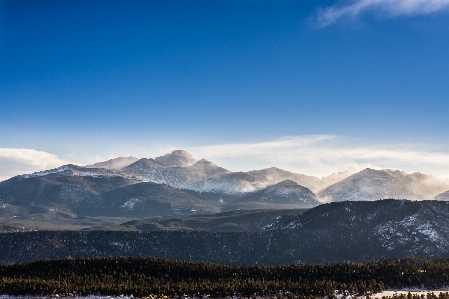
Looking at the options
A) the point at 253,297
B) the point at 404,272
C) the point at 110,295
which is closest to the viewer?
the point at 253,297

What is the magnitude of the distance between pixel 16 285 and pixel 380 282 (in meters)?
147

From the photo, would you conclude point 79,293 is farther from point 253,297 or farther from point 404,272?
point 404,272

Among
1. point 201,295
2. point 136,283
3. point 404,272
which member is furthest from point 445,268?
point 136,283

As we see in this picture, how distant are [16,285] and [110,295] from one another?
40.2m

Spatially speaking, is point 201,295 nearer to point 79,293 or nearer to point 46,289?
point 79,293

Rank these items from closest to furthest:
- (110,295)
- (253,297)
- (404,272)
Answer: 1. (253,297)
2. (110,295)
3. (404,272)

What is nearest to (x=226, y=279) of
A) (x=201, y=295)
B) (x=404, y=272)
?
(x=201, y=295)

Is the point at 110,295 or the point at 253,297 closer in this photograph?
the point at 253,297

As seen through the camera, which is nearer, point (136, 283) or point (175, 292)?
point (175, 292)

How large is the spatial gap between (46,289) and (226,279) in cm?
7489

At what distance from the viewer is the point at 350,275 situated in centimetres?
19638

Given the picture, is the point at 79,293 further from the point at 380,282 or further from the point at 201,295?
the point at 380,282

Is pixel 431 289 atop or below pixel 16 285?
below

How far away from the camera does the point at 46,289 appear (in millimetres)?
177625
